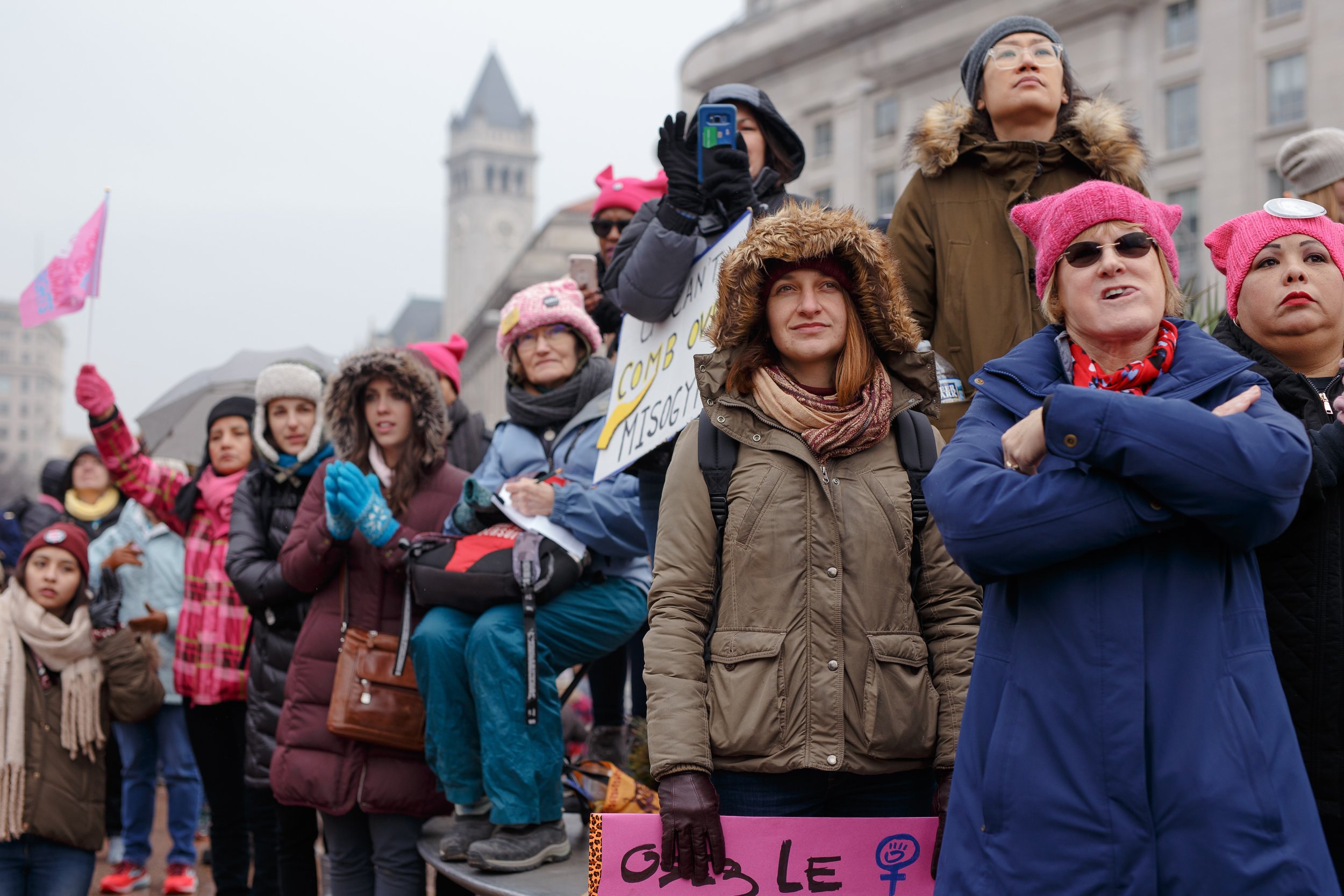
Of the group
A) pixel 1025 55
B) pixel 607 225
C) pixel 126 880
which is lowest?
pixel 126 880

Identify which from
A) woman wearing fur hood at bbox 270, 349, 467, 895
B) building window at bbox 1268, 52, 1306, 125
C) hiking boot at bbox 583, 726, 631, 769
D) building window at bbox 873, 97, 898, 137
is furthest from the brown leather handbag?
building window at bbox 873, 97, 898, 137

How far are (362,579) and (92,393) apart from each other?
270 centimetres

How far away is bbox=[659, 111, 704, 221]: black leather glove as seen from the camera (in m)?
4.21

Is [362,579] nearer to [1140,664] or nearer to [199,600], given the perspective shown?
[199,600]

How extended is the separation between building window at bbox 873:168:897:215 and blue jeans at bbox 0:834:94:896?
42429 mm

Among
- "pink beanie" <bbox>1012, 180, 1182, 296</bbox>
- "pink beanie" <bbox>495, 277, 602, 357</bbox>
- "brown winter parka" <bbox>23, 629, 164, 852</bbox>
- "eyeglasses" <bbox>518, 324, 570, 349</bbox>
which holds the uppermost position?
"pink beanie" <bbox>495, 277, 602, 357</bbox>

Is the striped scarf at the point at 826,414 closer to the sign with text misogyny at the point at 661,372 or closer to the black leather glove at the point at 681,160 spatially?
the sign with text misogyny at the point at 661,372

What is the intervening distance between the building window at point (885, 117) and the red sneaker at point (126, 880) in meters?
42.7

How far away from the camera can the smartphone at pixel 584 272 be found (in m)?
6.20

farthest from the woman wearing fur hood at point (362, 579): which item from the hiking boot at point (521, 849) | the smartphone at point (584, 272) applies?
the smartphone at point (584, 272)

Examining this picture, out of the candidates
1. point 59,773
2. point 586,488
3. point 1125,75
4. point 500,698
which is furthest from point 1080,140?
point 1125,75

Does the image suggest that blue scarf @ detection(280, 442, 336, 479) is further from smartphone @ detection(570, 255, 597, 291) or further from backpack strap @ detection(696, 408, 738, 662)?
backpack strap @ detection(696, 408, 738, 662)

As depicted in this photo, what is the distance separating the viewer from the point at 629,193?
613 cm

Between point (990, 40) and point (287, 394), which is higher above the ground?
point (990, 40)
